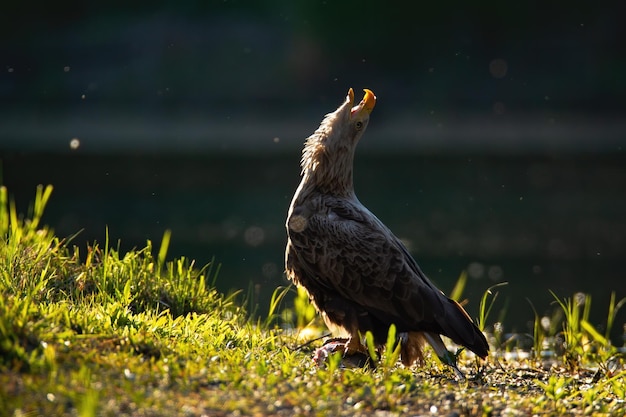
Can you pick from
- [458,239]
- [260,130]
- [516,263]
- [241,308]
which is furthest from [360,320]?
[260,130]

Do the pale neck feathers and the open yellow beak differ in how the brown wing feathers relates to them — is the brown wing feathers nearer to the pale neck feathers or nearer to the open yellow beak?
the pale neck feathers

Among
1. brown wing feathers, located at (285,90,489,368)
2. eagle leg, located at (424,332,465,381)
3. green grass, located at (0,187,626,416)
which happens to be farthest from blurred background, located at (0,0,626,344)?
eagle leg, located at (424,332,465,381)

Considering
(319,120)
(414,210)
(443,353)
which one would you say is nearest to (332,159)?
(443,353)

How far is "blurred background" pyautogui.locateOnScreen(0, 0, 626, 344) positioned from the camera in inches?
583

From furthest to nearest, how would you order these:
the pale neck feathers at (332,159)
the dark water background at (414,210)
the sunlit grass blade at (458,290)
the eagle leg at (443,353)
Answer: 1. the dark water background at (414,210)
2. the sunlit grass blade at (458,290)
3. the pale neck feathers at (332,159)
4. the eagle leg at (443,353)

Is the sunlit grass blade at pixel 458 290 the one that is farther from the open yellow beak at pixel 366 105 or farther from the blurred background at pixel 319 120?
the blurred background at pixel 319 120

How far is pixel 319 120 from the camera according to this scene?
2833 centimetres

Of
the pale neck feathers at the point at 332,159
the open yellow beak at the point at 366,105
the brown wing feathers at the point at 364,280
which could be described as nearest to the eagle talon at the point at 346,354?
the brown wing feathers at the point at 364,280

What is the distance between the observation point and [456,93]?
1208 inches

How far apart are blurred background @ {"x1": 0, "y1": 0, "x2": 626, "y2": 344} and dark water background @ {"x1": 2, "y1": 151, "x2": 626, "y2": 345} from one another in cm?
8

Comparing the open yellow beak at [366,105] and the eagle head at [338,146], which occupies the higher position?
the open yellow beak at [366,105]

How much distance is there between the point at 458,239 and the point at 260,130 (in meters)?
15.5

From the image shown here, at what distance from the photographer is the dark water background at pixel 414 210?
11.7 m

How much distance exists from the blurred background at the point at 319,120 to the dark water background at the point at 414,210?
8cm
